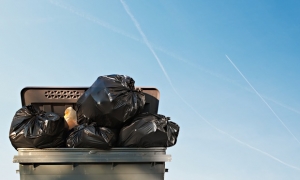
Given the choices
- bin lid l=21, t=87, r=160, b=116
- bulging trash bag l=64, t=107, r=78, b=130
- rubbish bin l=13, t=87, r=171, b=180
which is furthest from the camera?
bin lid l=21, t=87, r=160, b=116

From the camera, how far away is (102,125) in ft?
11.2

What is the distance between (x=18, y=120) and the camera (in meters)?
3.39

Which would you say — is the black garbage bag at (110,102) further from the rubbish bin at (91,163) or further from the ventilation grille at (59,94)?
the ventilation grille at (59,94)

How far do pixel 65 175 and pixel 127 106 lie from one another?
0.78 metres

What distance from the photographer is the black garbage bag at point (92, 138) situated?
10.7 ft

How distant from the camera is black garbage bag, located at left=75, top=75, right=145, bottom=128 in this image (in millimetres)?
3324

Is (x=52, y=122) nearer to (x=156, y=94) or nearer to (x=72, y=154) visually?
(x=72, y=154)

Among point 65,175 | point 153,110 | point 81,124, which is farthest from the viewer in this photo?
point 153,110

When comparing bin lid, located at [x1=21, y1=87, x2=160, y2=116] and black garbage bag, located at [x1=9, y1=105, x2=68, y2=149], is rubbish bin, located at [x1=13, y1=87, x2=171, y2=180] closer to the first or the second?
black garbage bag, located at [x1=9, y1=105, x2=68, y2=149]

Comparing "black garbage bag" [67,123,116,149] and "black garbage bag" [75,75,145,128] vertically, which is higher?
"black garbage bag" [75,75,145,128]

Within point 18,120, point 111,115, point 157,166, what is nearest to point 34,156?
point 18,120

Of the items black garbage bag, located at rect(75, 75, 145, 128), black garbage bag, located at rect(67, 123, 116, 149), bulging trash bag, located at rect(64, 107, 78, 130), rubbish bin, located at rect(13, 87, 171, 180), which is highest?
black garbage bag, located at rect(75, 75, 145, 128)

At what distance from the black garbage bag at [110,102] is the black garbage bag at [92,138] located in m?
0.10

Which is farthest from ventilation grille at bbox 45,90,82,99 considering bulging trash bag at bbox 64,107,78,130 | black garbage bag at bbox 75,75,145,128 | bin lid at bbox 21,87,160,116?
black garbage bag at bbox 75,75,145,128
